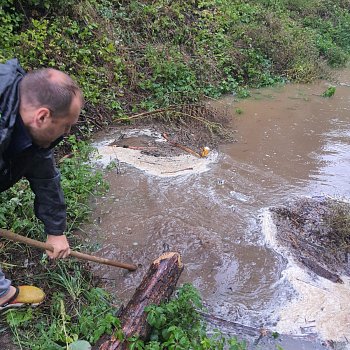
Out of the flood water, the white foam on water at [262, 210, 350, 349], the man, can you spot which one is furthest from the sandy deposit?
the man

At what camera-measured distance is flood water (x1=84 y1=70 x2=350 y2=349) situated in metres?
3.79

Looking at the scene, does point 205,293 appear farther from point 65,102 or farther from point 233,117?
point 233,117

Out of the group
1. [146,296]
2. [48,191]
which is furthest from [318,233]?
[48,191]

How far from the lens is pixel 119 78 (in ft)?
24.2

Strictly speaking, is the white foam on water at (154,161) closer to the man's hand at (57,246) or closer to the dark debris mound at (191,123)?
the dark debris mound at (191,123)

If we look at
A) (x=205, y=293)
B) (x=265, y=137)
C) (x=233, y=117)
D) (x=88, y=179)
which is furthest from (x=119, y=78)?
(x=205, y=293)

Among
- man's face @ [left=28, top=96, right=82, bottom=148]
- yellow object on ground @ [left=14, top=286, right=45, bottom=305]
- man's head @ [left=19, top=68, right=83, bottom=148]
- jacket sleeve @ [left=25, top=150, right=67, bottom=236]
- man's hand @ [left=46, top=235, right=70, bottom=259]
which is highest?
man's head @ [left=19, top=68, right=83, bottom=148]

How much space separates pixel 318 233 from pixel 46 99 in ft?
11.5

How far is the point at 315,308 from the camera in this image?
12.1ft

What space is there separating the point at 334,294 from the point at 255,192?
1761mm

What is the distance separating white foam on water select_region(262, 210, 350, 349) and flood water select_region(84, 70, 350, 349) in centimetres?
Answer: 9

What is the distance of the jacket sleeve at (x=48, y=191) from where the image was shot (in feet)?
8.52

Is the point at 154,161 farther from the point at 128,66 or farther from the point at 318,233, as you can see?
the point at 128,66

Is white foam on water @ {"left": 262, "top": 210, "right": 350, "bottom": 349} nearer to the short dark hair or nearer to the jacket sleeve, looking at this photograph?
the jacket sleeve
